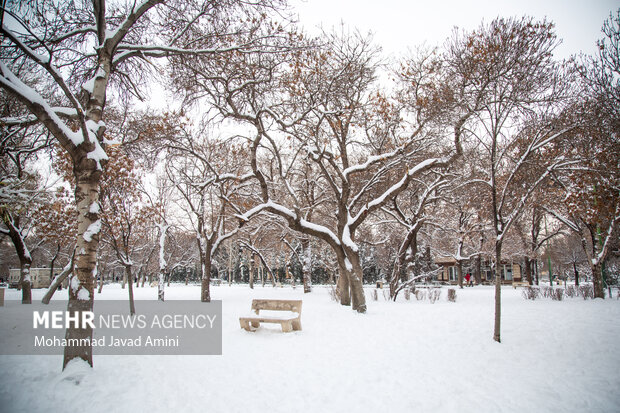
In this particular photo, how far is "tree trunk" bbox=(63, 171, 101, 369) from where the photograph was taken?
468 centimetres

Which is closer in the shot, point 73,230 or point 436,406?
point 436,406

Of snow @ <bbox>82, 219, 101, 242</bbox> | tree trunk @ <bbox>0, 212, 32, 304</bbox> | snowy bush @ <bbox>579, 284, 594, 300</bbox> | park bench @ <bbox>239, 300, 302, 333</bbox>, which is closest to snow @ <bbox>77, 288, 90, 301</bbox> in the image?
snow @ <bbox>82, 219, 101, 242</bbox>

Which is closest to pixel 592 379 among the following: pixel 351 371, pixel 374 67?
pixel 351 371

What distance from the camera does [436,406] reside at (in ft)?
13.3

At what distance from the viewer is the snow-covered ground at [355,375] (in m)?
4.04

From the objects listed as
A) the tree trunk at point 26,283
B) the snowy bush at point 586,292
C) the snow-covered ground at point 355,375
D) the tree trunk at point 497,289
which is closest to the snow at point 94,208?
the snow-covered ground at point 355,375

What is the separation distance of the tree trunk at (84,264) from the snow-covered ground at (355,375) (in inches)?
11.9

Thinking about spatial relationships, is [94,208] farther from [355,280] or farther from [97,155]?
[355,280]

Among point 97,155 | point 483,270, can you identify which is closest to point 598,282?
point 97,155

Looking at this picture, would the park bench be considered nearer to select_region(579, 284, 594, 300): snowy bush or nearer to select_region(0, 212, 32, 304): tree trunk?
select_region(0, 212, 32, 304): tree trunk

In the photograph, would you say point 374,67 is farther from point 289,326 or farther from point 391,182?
point 289,326

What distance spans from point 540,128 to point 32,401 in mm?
10870

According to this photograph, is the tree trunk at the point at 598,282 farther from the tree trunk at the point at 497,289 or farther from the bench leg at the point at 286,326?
the bench leg at the point at 286,326

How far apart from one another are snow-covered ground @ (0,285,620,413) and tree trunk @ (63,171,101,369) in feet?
1.00
